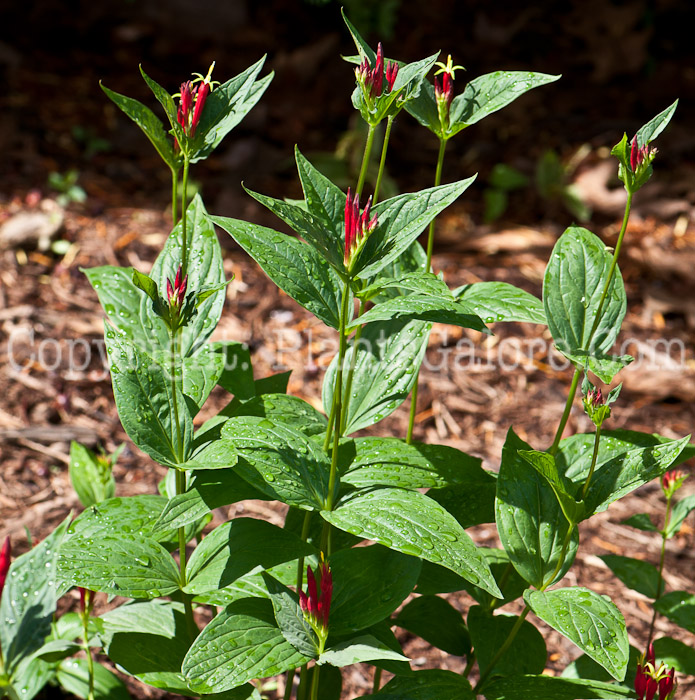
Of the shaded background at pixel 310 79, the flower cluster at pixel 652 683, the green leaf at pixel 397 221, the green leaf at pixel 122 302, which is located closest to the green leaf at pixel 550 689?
the flower cluster at pixel 652 683

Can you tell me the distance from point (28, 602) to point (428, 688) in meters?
0.87

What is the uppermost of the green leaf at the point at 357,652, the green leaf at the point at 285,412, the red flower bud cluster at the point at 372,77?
the red flower bud cluster at the point at 372,77

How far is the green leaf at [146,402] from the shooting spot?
1.36 m

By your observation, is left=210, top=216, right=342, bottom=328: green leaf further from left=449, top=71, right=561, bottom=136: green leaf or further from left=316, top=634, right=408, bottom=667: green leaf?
left=316, top=634, right=408, bottom=667: green leaf

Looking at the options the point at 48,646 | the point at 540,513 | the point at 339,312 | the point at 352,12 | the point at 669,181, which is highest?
the point at 352,12

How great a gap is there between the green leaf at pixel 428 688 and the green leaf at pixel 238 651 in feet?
0.67

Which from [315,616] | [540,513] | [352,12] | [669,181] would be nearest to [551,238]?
[669,181]

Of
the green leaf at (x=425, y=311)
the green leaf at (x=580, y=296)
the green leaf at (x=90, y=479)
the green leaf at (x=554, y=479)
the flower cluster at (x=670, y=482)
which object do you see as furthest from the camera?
the green leaf at (x=90, y=479)

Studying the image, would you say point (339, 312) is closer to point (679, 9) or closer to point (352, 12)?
point (352, 12)

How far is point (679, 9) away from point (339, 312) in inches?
197

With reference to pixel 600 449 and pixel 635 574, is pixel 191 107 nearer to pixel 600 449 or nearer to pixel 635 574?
pixel 600 449

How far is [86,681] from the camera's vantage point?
1852 millimetres

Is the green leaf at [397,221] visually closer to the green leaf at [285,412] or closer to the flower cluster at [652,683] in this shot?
the green leaf at [285,412]

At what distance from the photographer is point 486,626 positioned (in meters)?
1.57
